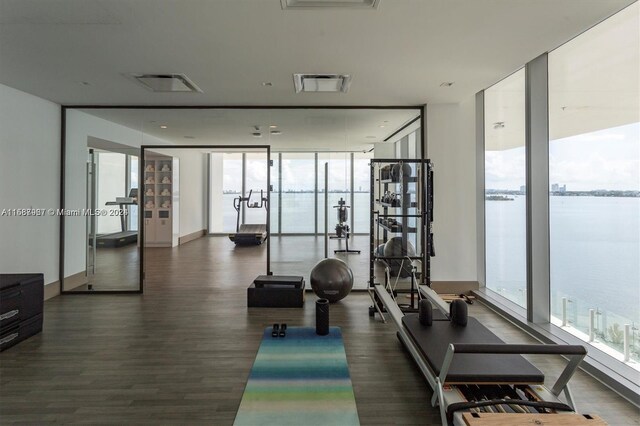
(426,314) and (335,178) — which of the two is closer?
(426,314)

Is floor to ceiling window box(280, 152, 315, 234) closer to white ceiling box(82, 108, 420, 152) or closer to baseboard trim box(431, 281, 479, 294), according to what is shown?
white ceiling box(82, 108, 420, 152)

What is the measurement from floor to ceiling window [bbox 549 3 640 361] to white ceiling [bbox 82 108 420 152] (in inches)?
81.4

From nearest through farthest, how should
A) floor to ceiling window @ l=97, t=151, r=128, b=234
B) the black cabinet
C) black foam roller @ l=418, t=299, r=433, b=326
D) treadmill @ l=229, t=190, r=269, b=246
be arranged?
black foam roller @ l=418, t=299, r=433, b=326 → the black cabinet → floor to ceiling window @ l=97, t=151, r=128, b=234 → treadmill @ l=229, t=190, r=269, b=246

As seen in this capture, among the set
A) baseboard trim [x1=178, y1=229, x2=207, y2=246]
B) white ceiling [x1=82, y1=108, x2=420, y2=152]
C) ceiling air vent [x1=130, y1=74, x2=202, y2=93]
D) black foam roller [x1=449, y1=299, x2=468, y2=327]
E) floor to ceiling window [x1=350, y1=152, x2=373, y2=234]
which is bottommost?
black foam roller [x1=449, y1=299, x2=468, y2=327]

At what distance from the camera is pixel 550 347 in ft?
6.61

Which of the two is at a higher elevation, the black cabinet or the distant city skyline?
the distant city skyline

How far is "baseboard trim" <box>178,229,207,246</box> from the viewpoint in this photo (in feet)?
32.8

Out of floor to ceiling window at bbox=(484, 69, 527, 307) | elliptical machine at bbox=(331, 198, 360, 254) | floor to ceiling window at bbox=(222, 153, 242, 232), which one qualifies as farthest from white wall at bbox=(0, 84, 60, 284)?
floor to ceiling window at bbox=(222, 153, 242, 232)

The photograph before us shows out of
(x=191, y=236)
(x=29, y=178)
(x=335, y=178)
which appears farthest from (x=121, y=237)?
(x=335, y=178)

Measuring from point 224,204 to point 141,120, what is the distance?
6.31 m

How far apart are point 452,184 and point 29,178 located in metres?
5.81

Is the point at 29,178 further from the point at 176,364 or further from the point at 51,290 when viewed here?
the point at 176,364

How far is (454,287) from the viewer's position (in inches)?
199

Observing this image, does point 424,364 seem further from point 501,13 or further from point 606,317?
point 501,13
